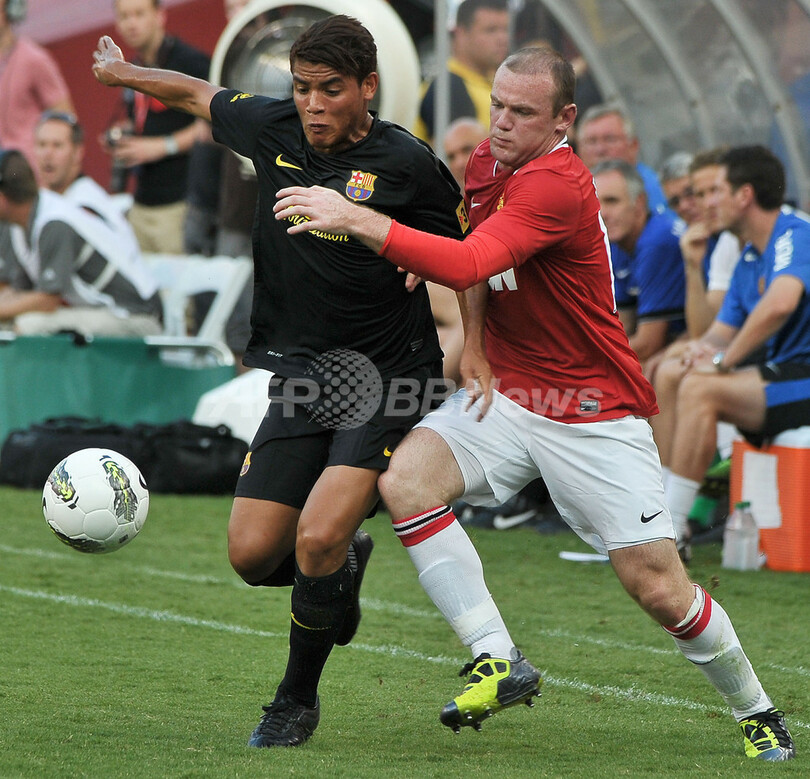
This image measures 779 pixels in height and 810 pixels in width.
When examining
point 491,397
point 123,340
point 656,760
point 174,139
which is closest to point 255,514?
point 491,397

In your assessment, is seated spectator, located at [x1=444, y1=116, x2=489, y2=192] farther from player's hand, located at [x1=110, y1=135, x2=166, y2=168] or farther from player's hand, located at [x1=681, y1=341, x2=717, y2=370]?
player's hand, located at [x1=110, y1=135, x2=166, y2=168]

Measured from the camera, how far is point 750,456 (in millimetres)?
7441

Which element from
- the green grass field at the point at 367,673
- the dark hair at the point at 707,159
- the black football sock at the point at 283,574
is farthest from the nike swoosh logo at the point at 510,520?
the black football sock at the point at 283,574

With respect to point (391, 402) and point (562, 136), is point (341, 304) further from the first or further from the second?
point (562, 136)

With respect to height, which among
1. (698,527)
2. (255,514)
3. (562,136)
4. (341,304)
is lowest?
(698,527)

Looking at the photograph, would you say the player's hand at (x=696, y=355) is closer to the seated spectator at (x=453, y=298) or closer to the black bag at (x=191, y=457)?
the seated spectator at (x=453, y=298)

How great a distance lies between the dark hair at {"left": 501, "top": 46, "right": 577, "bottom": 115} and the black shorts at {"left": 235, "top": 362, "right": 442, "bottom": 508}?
0.95m

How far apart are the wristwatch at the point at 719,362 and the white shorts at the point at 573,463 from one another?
3.43m

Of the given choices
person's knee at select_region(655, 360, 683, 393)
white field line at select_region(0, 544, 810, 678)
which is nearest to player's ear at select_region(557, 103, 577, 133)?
white field line at select_region(0, 544, 810, 678)

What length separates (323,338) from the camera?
13.8 ft

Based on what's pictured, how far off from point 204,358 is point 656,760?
7324 millimetres

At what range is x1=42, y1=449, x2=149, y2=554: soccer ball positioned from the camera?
14.4 ft

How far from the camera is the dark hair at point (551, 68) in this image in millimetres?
3922

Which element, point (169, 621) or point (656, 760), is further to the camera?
point (169, 621)
